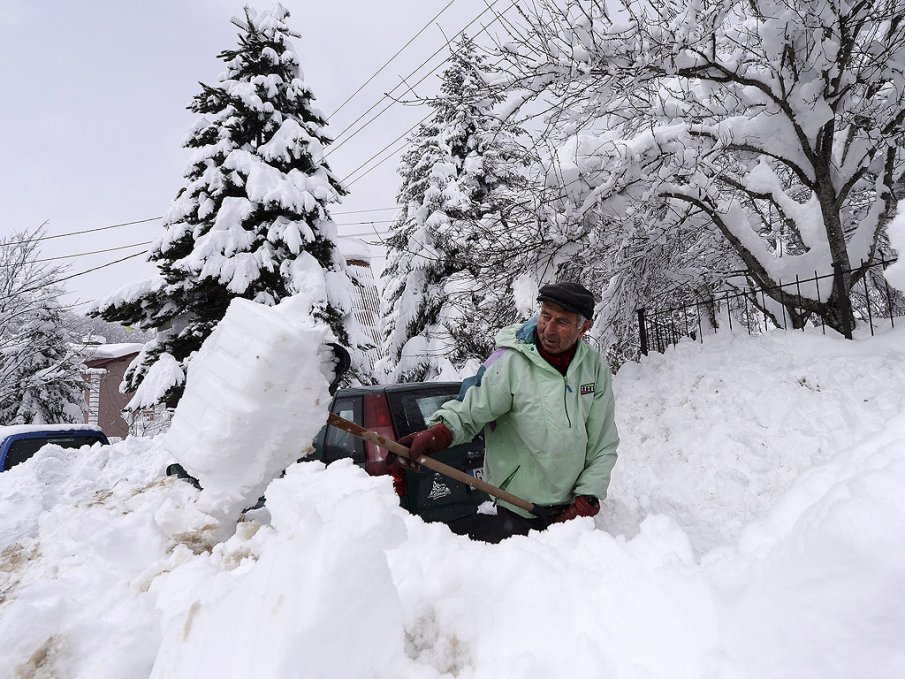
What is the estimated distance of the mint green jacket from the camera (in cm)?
263

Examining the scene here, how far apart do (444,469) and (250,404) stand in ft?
3.34

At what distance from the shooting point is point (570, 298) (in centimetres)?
261

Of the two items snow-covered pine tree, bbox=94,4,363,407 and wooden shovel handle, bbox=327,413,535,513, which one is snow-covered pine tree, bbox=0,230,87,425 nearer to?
snow-covered pine tree, bbox=94,4,363,407

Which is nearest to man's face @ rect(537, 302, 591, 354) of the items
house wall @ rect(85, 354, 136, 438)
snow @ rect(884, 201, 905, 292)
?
snow @ rect(884, 201, 905, 292)

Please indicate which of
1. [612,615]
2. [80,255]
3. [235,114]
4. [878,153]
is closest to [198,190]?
[235,114]

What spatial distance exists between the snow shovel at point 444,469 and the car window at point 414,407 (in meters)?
1.75

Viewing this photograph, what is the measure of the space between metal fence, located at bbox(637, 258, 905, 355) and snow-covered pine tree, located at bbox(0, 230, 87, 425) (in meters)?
19.8

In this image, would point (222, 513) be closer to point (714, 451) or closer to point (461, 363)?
point (714, 451)

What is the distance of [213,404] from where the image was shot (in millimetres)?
1773

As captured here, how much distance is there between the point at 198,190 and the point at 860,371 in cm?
1213

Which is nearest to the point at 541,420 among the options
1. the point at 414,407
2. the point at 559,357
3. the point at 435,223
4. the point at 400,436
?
the point at 559,357

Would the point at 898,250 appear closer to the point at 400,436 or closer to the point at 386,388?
the point at 400,436

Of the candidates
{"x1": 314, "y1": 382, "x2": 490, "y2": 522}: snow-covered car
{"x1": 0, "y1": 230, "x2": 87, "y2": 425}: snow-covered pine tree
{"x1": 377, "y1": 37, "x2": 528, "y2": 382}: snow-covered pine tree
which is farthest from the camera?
{"x1": 0, "y1": 230, "x2": 87, "y2": 425}: snow-covered pine tree

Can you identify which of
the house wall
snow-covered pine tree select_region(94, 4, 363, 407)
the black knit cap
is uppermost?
snow-covered pine tree select_region(94, 4, 363, 407)
